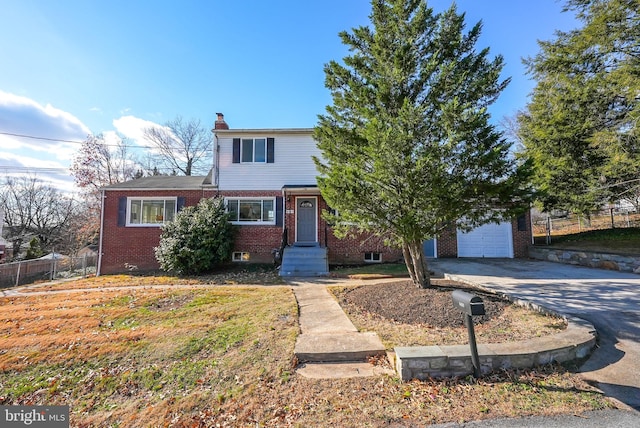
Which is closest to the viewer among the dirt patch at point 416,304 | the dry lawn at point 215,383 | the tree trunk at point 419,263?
the dry lawn at point 215,383

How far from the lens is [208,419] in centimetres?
274

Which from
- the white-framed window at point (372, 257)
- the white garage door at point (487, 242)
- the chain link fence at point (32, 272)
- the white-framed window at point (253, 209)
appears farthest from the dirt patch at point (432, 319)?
the chain link fence at point (32, 272)

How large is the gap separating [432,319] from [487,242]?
32.9ft

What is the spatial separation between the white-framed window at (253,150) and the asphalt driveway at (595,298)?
337 inches

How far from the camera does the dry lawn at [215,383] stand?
8.88 ft

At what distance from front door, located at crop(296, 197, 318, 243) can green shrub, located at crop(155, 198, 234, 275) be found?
3.00 meters

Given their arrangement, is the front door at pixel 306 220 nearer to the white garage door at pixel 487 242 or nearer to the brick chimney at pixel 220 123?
the brick chimney at pixel 220 123

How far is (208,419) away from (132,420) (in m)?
0.84

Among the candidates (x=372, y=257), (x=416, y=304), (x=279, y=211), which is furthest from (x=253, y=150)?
(x=416, y=304)

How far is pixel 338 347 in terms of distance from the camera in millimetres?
3844

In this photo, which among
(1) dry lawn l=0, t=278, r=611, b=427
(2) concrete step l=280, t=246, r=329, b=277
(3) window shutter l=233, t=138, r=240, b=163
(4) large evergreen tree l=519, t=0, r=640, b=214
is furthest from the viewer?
(3) window shutter l=233, t=138, r=240, b=163

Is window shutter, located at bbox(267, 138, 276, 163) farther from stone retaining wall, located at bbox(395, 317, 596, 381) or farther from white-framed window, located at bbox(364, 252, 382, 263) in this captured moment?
stone retaining wall, located at bbox(395, 317, 596, 381)

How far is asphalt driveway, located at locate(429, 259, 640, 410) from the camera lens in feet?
10.5

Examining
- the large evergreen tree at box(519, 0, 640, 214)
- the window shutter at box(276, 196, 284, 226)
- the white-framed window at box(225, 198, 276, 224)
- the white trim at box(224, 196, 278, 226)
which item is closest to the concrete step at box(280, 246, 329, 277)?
the window shutter at box(276, 196, 284, 226)
